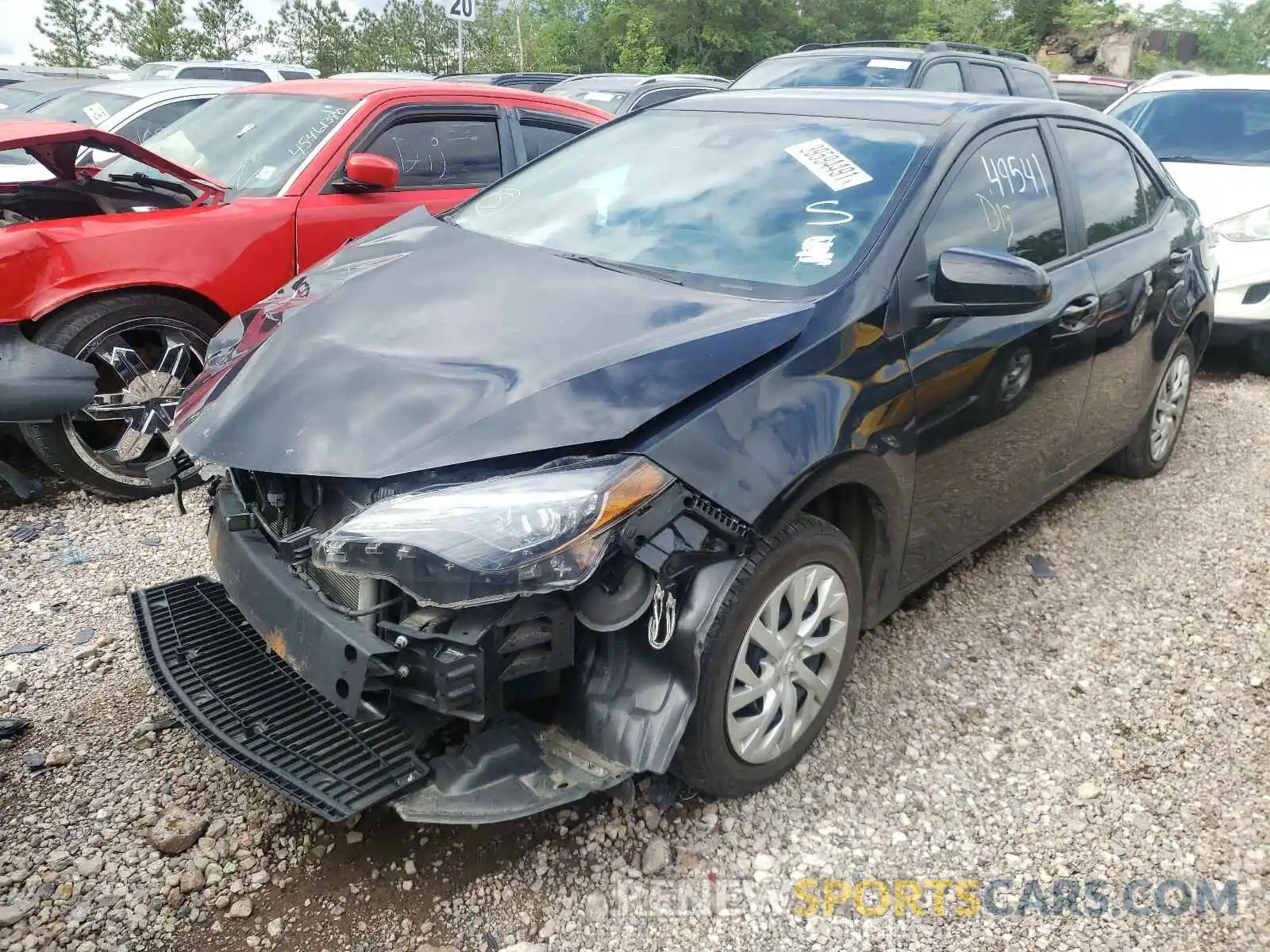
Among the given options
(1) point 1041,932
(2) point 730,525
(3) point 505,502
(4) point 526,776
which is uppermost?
(3) point 505,502

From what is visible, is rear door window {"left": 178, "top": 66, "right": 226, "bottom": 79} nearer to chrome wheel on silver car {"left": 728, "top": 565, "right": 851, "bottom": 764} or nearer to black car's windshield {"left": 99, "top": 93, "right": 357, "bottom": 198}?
black car's windshield {"left": 99, "top": 93, "right": 357, "bottom": 198}

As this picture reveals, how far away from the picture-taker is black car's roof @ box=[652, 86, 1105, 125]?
3.05 m

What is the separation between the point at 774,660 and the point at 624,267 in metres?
1.18

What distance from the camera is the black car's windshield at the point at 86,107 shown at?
7.64m

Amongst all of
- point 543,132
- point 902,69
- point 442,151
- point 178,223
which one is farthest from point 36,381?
point 902,69

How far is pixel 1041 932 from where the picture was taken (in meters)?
2.24

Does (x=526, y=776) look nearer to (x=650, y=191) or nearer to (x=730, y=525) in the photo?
(x=730, y=525)

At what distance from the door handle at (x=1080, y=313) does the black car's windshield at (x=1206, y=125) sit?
4.51 metres

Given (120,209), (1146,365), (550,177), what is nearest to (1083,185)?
(1146,365)

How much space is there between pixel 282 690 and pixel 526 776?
0.66 m

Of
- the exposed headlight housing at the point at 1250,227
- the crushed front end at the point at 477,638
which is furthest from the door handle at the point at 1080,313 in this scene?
the exposed headlight housing at the point at 1250,227

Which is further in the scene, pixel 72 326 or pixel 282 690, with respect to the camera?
pixel 72 326

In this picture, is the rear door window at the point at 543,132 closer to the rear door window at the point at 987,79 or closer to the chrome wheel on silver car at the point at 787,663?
the chrome wheel on silver car at the point at 787,663

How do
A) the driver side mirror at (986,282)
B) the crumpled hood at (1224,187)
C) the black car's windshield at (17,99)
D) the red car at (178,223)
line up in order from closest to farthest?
the driver side mirror at (986,282) → the red car at (178,223) → the crumpled hood at (1224,187) → the black car's windshield at (17,99)
